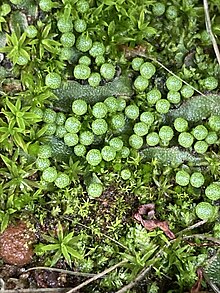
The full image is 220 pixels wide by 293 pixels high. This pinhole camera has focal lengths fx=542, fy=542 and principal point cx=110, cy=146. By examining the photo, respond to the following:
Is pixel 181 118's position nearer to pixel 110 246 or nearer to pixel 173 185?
pixel 173 185

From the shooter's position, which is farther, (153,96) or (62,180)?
(153,96)

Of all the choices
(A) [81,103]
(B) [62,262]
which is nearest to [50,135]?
(A) [81,103]

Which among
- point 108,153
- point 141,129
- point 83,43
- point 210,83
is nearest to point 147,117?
point 141,129

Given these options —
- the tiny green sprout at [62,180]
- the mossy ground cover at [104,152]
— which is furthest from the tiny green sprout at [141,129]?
the tiny green sprout at [62,180]

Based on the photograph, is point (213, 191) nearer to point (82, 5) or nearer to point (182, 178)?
point (182, 178)

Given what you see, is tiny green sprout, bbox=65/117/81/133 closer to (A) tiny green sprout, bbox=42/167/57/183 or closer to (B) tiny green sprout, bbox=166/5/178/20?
(A) tiny green sprout, bbox=42/167/57/183

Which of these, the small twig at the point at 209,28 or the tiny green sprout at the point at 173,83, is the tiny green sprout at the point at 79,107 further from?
the small twig at the point at 209,28
